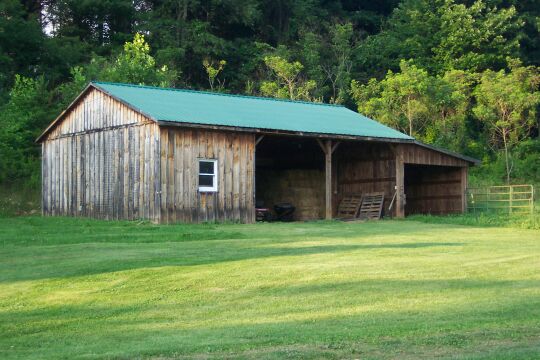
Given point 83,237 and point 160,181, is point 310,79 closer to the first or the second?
point 160,181

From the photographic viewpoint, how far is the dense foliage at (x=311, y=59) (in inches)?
1953

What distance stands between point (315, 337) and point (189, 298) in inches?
150

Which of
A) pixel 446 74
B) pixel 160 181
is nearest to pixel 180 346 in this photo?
pixel 160 181

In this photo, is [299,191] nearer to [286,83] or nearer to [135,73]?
[135,73]

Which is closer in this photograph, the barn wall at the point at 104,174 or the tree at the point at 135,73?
the barn wall at the point at 104,174

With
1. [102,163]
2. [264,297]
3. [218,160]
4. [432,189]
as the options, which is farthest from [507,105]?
[264,297]

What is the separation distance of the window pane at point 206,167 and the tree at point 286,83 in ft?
75.7

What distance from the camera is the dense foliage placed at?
49594 millimetres

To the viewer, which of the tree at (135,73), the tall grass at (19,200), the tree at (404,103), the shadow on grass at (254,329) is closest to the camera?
the shadow on grass at (254,329)

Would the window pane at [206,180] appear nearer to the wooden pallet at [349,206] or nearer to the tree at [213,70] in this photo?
the wooden pallet at [349,206]

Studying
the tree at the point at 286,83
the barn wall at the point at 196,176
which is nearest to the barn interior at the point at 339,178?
the barn wall at the point at 196,176

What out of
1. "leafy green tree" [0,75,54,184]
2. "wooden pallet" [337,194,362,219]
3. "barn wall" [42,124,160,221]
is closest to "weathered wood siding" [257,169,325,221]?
"wooden pallet" [337,194,362,219]

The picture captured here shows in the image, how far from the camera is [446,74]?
53.9 meters

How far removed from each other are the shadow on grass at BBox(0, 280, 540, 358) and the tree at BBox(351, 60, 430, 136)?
35984 millimetres
